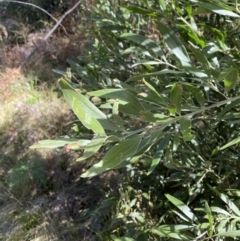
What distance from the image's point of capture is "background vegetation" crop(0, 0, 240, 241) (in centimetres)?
92

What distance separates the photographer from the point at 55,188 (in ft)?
8.15

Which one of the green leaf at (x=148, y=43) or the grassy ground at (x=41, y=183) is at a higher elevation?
the green leaf at (x=148, y=43)

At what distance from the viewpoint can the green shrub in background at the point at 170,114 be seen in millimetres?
890

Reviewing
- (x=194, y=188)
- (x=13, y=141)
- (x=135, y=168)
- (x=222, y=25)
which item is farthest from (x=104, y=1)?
(x=13, y=141)

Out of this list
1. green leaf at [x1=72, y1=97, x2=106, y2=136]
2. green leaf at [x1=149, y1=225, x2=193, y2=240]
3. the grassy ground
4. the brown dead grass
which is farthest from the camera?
the brown dead grass

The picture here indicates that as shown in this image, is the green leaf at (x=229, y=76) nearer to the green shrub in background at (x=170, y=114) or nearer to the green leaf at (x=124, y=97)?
the green shrub in background at (x=170, y=114)

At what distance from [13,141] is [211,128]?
1769 millimetres

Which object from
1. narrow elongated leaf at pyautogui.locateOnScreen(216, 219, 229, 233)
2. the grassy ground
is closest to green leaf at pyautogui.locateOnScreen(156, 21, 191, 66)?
narrow elongated leaf at pyautogui.locateOnScreen(216, 219, 229, 233)

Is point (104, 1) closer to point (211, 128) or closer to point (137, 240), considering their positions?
point (211, 128)

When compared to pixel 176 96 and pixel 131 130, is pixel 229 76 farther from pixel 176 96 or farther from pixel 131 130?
pixel 131 130

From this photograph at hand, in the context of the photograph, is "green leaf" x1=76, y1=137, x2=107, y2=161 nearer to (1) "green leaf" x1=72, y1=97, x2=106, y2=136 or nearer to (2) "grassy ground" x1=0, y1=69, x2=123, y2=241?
(1) "green leaf" x1=72, y1=97, x2=106, y2=136

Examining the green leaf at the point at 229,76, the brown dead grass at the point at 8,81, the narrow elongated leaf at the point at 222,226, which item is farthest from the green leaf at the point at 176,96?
the brown dead grass at the point at 8,81

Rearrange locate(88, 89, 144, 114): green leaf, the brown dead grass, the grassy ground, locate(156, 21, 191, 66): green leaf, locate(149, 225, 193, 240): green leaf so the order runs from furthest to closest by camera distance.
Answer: the brown dead grass → the grassy ground → locate(149, 225, 193, 240): green leaf → locate(156, 21, 191, 66): green leaf → locate(88, 89, 144, 114): green leaf

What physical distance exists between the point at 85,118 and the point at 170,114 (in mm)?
265
